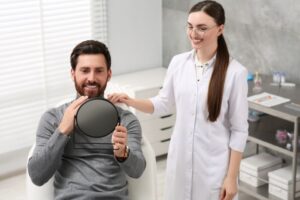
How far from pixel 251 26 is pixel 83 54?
→ 1.73 metres

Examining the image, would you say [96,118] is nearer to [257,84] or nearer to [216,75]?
[216,75]

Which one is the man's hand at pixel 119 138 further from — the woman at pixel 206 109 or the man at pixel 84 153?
the woman at pixel 206 109

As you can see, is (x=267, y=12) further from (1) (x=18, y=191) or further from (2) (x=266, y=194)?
(1) (x=18, y=191)

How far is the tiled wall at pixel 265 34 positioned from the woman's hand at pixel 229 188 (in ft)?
4.15

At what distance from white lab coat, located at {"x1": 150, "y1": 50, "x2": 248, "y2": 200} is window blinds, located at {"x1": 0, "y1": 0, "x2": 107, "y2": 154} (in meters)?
1.68

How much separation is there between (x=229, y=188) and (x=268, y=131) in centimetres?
108

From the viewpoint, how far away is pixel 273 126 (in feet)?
11.2

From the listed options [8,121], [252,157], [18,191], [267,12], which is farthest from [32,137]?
[267,12]

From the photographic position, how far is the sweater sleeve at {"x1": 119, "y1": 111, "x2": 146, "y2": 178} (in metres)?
2.06

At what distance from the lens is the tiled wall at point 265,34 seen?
334 centimetres

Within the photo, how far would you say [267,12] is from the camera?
348 cm

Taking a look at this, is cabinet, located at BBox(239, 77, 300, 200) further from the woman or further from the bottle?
the woman

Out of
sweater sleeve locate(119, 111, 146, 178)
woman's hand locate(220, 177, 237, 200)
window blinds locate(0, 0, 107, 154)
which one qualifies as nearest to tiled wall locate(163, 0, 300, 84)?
window blinds locate(0, 0, 107, 154)

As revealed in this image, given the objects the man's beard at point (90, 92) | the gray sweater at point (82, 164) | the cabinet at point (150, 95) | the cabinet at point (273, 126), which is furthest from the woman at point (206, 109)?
the cabinet at point (150, 95)
